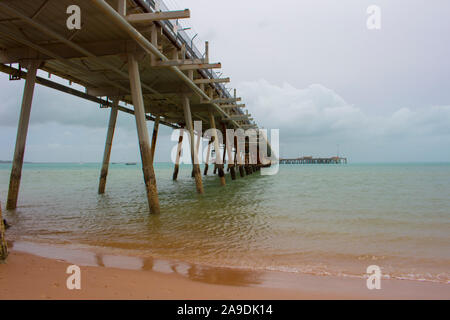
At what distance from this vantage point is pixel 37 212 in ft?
31.4

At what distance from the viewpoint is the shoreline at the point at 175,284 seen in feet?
9.58

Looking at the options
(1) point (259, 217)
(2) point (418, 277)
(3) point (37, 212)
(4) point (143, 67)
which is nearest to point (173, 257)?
(2) point (418, 277)

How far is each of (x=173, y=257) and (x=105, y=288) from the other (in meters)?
1.76

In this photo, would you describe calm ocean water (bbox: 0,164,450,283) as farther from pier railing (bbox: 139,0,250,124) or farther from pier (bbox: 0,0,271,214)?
pier railing (bbox: 139,0,250,124)

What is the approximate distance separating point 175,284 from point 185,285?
12cm

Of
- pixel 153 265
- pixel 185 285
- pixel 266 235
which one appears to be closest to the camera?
pixel 185 285

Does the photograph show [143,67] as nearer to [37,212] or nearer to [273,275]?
[37,212]

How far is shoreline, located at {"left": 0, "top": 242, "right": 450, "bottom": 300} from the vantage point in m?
2.92

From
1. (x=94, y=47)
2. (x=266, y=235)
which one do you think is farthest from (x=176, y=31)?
(x=266, y=235)

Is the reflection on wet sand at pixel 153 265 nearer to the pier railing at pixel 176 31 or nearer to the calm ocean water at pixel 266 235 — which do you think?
the calm ocean water at pixel 266 235

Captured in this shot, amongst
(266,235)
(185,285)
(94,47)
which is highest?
(94,47)

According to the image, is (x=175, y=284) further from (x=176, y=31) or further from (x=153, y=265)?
(x=176, y=31)

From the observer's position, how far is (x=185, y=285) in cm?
333

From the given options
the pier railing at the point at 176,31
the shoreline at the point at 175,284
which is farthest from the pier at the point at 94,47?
the shoreline at the point at 175,284
